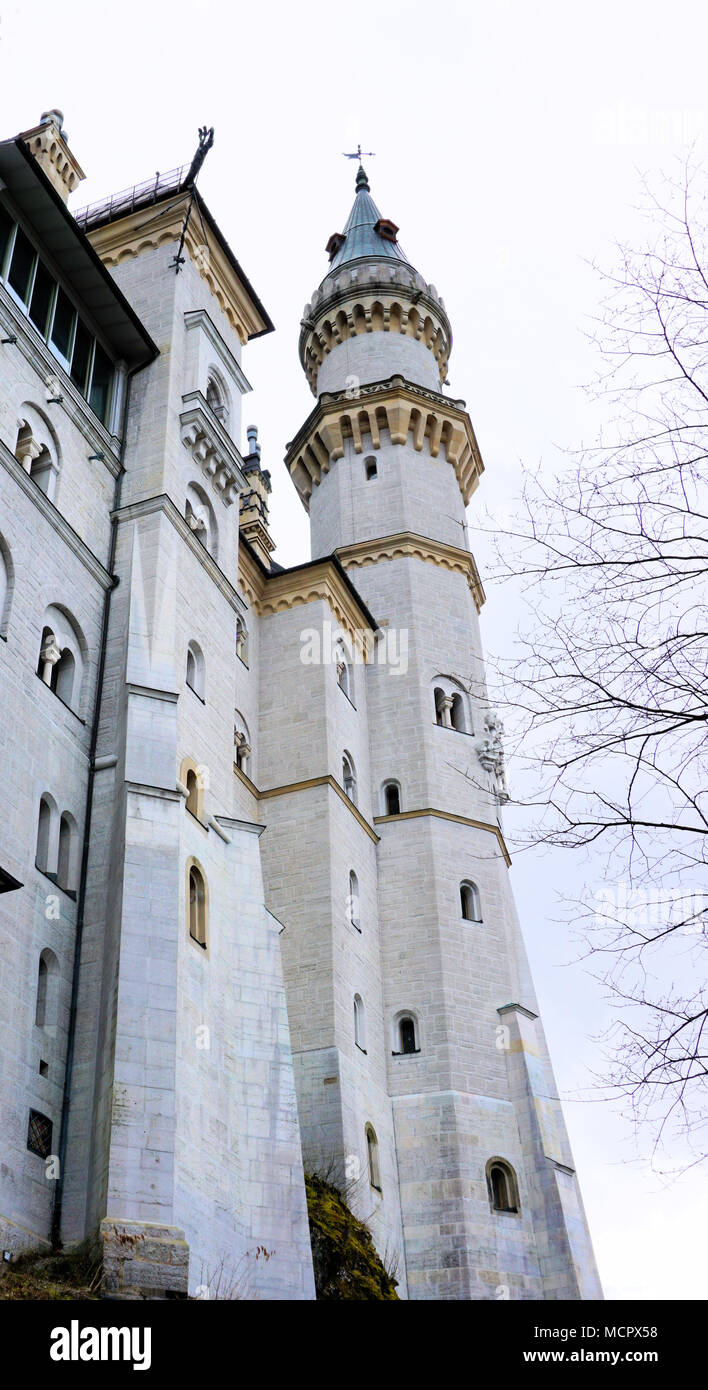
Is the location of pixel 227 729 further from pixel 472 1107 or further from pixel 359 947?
pixel 472 1107

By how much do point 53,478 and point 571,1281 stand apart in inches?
746

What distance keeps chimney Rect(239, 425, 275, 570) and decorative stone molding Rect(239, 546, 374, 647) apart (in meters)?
19.2

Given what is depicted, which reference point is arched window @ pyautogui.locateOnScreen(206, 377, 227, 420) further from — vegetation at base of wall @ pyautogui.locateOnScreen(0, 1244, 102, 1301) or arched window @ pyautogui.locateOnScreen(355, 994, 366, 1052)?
vegetation at base of wall @ pyautogui.locateOnScreen(0, 1244, 102, 1301)

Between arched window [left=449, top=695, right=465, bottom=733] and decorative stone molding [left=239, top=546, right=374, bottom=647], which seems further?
arched window [left=449, top=695, right=465, bottom=733]

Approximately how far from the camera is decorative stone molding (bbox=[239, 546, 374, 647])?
35375mm

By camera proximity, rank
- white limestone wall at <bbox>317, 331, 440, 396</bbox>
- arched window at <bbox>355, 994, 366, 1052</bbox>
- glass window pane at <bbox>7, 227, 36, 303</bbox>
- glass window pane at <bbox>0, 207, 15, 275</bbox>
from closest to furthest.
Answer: glass window pane at <bbox>0, 207, 15, 275</bbox> → glass window pane at <bbox>7, 227, 36, 303</bbox> → arched window at <bbox>355, 994, 366, 1052</bbox> → white limestone wall at <bbox>317, 331, 440, 396</bbox>

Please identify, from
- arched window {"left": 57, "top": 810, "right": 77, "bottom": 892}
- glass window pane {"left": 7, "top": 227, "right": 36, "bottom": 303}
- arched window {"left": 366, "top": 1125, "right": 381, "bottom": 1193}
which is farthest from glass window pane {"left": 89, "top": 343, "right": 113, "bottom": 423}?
arched window {"left": 366, "top": 1125, "right": 381, "bottom": 1193}

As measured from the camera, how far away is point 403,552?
129 ft

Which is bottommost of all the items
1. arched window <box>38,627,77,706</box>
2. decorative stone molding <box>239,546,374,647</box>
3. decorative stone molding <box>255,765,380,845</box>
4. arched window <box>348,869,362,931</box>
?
arched window <box>38,627,77,706</box>

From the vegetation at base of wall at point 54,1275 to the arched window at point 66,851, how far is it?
19.0 ft

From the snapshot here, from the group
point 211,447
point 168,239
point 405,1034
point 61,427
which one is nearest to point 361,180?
point 168,239

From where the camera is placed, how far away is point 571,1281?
1065 inches

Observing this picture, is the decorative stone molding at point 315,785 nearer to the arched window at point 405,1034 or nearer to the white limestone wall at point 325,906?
the white limestone wall at point 325,906

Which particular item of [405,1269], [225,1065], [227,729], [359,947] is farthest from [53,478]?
[405,1269]
